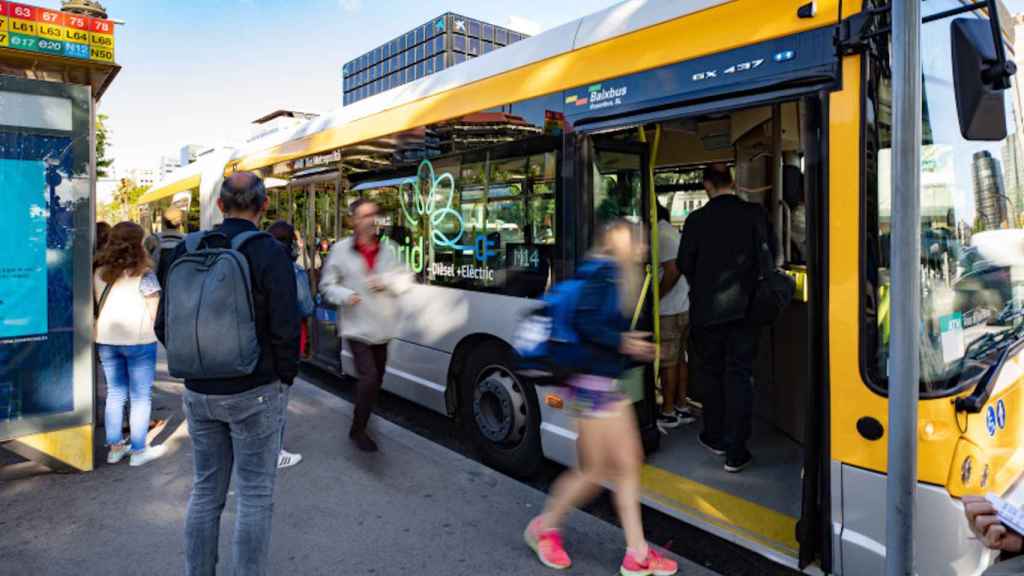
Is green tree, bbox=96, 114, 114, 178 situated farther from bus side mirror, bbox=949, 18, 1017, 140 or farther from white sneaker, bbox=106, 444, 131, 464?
bus side mirror, bbox=949, 18, 1017, 140

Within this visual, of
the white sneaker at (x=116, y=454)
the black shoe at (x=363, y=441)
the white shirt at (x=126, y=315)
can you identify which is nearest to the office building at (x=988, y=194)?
the black shoe at (x=363, y=441)

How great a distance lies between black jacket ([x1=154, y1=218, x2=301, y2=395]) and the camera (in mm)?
2562

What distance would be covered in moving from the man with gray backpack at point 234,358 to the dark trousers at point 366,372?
2.02m

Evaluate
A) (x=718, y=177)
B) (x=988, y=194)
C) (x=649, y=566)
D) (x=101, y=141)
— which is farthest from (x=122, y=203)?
(x=988, y=194)

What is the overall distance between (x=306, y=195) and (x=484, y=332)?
3556mm

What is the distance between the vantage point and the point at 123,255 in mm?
4301

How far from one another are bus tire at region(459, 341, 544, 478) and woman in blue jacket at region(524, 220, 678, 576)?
121cm

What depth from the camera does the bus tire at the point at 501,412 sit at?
444 centimetres

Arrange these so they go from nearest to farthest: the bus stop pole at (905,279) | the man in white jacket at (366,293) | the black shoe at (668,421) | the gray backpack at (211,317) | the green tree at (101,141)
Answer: the bus stop pole at (905,279) → the gray backpack at (211,317) → the man in white jacket at (366,293) → the black shoe at (668,421) → the green tree at (101,141)

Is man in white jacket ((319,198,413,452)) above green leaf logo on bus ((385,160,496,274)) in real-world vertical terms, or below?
below

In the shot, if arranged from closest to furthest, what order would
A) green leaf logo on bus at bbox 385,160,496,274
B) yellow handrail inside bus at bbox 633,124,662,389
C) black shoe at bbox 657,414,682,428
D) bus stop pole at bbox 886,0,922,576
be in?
bus stop pole at bbox 886,0,922,576 → yellow handrail inside bus at bbox 633,124,662,389 → green leaf logo on bus at bbox 385,160,496,274 → black shoe at bbox 657,414,682,428

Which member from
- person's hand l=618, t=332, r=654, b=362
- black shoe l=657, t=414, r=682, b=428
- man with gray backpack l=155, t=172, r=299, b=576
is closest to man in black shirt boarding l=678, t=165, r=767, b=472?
black shoe l=657, t=414, r=682, b=428

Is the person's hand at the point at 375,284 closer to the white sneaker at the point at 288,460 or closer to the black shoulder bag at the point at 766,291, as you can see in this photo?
the white sneaker at the point at 288,460

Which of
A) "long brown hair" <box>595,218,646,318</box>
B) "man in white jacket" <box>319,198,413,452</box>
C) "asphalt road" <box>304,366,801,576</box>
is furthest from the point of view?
"man in white jacket" <box>319,198,413,452</box>
